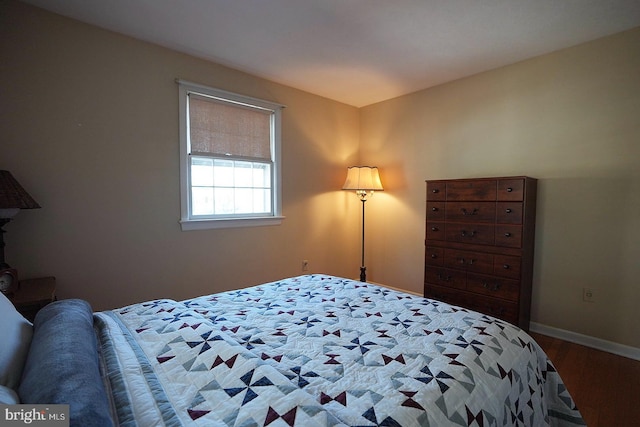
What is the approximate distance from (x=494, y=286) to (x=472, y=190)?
87cm

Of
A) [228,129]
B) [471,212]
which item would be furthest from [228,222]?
[471,212]

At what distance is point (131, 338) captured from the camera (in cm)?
115

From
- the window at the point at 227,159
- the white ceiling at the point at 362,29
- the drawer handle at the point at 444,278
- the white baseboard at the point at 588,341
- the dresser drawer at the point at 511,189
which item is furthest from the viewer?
the drawer handle at the point at 444,278

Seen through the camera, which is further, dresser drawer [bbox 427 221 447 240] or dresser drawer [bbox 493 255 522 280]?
dresser drawer [bbox 427 221 447 240]

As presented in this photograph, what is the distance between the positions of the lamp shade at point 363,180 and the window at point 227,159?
36.6 inches

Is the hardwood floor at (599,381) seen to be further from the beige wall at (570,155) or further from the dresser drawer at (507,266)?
the dresser drawer at (507,266)

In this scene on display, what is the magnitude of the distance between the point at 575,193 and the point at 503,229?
26.6 inches

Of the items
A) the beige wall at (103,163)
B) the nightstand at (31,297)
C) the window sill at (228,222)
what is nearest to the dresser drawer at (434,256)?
the window sill at (228,222)

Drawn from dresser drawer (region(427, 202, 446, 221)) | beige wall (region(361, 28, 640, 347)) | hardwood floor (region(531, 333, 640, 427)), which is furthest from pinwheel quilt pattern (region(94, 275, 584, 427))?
beige wall (region(361, 28, 640, 347))

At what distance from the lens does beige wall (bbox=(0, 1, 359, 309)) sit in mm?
1989

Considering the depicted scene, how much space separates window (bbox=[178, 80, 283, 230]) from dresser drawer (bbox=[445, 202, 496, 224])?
181 centimetres

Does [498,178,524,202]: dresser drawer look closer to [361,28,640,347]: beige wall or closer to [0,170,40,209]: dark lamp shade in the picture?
[361,28,640,347]: beige wall

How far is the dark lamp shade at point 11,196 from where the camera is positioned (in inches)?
66.0

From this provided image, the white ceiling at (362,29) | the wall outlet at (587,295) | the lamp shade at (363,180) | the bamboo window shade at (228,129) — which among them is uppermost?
the white ceiling at (362,29)
